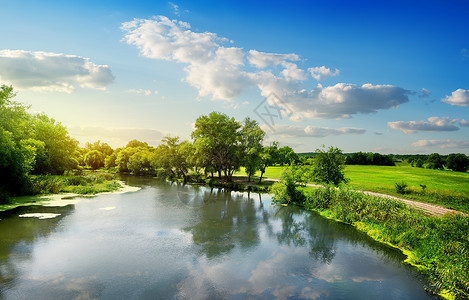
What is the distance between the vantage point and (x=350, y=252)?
1689 centimetres

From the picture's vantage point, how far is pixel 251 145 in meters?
50.7

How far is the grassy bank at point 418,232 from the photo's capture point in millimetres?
11898

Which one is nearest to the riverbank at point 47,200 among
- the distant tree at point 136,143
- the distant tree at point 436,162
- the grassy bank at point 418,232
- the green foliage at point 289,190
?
the green foliage at point 289,190

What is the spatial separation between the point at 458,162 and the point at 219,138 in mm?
68525

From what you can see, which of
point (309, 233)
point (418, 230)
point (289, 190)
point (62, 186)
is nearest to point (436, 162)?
point (289, 190)

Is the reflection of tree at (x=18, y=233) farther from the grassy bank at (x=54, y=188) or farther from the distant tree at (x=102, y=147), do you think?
the distant tree at (x=102, y=147)

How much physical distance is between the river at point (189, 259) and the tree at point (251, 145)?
79.6ft

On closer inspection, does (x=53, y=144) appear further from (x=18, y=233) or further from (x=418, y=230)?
(x=418, y=230)

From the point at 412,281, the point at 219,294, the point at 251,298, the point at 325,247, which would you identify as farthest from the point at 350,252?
the point at 219,294

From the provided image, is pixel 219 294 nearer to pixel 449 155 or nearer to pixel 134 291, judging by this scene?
pixel 134 291

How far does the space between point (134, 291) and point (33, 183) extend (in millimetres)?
29498

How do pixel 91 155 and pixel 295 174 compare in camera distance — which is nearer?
pixel 295 174

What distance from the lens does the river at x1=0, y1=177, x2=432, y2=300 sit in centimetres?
1133

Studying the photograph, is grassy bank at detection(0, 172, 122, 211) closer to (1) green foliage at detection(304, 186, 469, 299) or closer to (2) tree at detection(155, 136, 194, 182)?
(2) tree at detection(155, 136, 194, 182)
